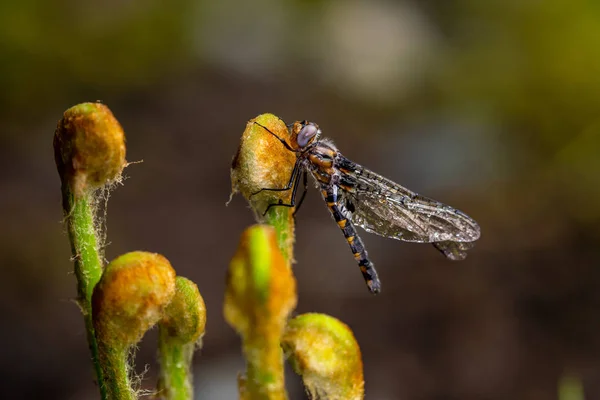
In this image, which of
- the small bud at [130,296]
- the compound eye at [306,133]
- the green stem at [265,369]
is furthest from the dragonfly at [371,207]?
the green stem at [265,369]

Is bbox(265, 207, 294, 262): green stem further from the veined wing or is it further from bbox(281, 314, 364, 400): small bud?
the veined wing

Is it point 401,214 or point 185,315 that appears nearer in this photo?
point 185,315

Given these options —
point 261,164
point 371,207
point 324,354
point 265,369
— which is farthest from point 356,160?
point 265,369

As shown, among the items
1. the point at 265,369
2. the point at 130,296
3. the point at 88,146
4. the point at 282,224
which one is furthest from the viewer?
the point at 282,224

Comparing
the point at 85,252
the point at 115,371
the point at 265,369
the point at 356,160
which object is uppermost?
the point at 356,160

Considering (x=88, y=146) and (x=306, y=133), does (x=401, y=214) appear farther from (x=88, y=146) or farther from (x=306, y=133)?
(x=88, y=146)
